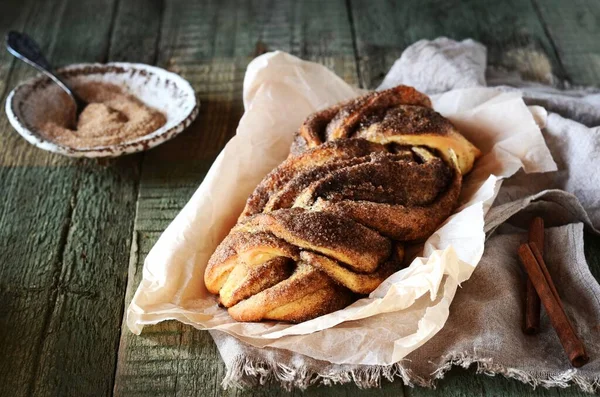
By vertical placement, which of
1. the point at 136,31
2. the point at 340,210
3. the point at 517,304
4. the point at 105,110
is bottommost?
the point at 136,31

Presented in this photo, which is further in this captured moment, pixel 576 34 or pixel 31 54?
pixel 576 34

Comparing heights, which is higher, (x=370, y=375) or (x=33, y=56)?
(x=370, y=375)

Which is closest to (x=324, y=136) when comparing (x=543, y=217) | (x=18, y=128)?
(x=543, y=217)

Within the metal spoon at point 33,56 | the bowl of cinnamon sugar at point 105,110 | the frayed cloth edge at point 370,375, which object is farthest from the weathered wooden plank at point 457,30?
the frayed cloth edge at point 370,375

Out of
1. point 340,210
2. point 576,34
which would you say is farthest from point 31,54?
point 576,34

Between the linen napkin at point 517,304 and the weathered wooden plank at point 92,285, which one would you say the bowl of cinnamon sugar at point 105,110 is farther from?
the linen napkin at point 517,304

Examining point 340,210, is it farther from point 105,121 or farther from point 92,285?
point 105,121

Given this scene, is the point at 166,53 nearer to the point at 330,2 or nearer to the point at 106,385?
the point at 330,2
